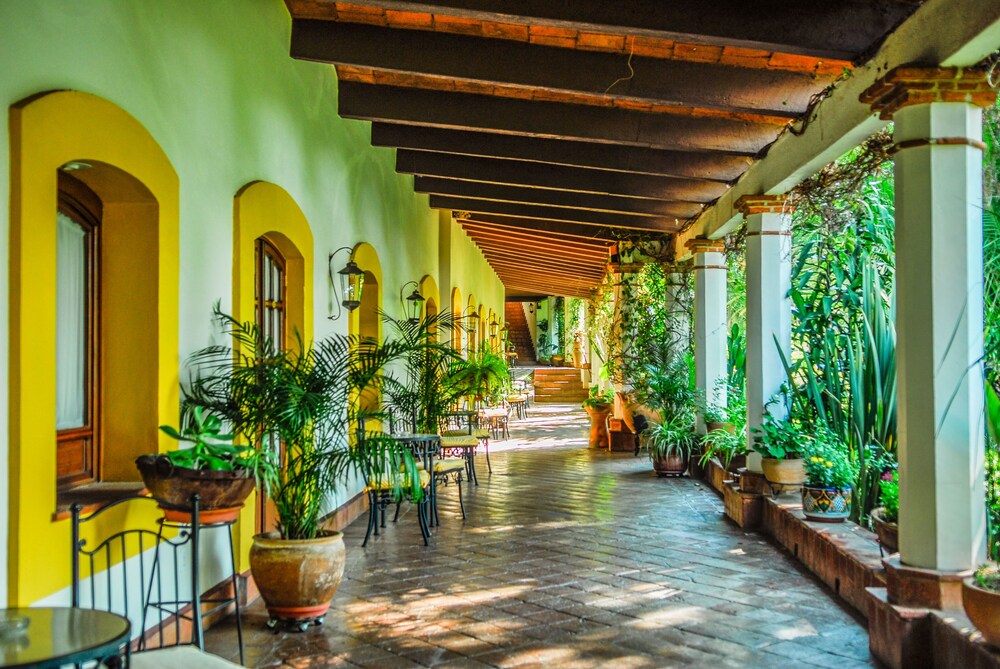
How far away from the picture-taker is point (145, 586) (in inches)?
139

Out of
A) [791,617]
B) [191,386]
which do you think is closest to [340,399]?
[191,386]

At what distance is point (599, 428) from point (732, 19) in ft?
28.8

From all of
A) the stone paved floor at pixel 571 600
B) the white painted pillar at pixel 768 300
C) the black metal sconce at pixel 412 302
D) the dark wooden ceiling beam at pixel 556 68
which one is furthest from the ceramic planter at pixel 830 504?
the black metal sconce at pixel 412 302

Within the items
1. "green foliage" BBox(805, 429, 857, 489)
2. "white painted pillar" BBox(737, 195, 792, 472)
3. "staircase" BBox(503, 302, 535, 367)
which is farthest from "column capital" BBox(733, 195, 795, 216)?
"staircase" BBox(503, 302, 535, 367)

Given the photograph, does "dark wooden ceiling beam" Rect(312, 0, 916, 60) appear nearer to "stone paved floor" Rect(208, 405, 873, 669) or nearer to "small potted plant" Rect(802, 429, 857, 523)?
"small potted plant" Rect(802, 429, 857, 523)

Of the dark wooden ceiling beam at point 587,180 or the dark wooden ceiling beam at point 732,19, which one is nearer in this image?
the dark wooden ceiling beam at point 732,19

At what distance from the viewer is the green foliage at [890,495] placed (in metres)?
4.35

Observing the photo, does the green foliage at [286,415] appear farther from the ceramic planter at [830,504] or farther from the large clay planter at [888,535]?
the ceramic planter at [830,504]

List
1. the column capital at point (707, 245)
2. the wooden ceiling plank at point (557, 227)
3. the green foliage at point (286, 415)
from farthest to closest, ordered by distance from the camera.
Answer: the wooden ceiling plank at point (557, 227) < the column capital at point (707, 245) < the green foliage at point (286, 415)

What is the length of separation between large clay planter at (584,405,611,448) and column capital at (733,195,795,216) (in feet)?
20.4

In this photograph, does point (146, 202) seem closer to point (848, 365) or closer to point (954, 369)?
point (954, 369)

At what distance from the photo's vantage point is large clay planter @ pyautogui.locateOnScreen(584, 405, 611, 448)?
12.3 meters

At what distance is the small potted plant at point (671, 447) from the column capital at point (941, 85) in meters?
6.02

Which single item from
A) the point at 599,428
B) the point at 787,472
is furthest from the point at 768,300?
the point at 599,428
